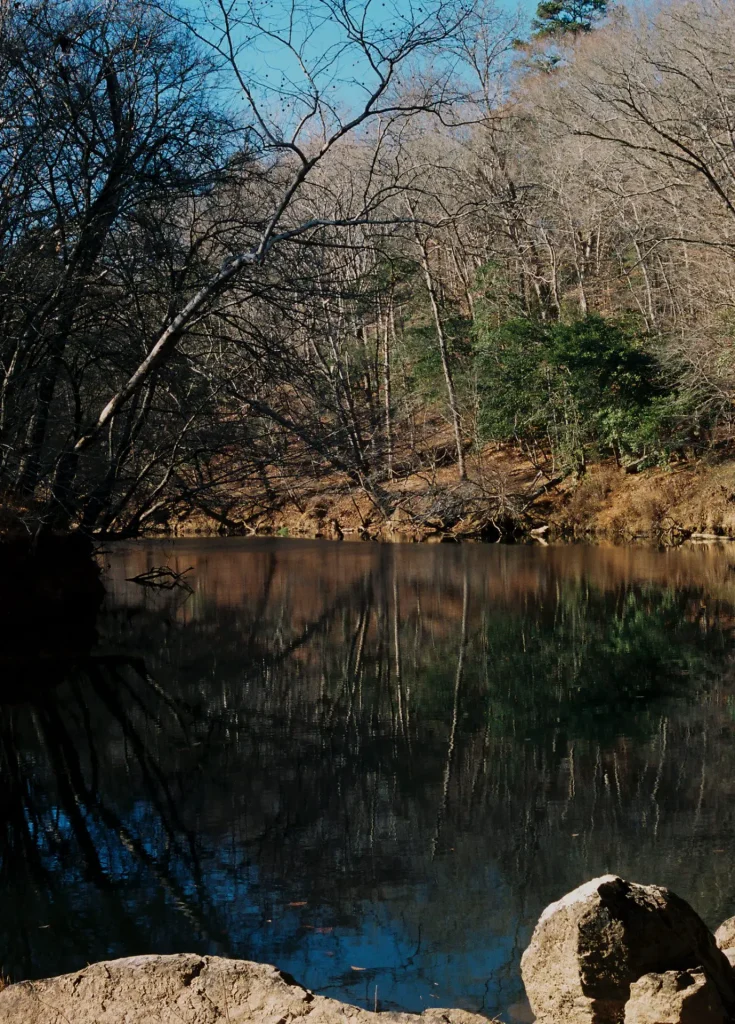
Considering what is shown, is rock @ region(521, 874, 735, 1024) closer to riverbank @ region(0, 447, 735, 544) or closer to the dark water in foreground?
the dark water in foreground

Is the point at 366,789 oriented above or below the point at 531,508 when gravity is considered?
below

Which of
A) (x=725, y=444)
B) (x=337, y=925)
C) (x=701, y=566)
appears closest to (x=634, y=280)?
(x=725, y=444)

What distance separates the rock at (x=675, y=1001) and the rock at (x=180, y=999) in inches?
17.8

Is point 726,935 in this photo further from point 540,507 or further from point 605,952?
point 540,507

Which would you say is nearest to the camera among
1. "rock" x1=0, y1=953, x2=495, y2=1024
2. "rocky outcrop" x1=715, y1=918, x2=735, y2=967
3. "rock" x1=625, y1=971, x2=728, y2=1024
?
"rock" x1=625, y1=971, x2=728, y2=1024

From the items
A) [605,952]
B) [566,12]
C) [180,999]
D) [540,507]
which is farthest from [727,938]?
[566,12]

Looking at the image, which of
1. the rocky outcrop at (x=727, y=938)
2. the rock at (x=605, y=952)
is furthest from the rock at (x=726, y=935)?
the rock at (x=605, y=952)

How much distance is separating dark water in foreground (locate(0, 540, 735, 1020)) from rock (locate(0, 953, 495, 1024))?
2.93 ft

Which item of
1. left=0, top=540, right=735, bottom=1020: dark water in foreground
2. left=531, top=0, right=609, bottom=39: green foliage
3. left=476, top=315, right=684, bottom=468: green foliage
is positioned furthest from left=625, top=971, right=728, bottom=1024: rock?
left=531, top=0, right=609, bottom=39: green foliage

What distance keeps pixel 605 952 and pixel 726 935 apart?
2.87 ft

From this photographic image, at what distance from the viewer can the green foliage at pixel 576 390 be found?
26.0m

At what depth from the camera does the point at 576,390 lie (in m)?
26.8

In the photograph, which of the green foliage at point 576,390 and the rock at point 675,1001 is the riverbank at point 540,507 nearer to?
the green foliage at point 576,390

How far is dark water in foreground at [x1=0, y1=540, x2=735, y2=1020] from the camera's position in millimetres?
4445
